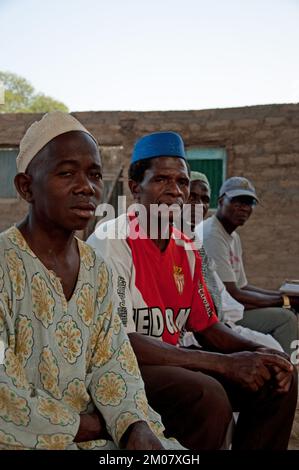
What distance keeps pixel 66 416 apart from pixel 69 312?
11.4 inches

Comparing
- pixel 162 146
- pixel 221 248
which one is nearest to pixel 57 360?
pixel 162 146

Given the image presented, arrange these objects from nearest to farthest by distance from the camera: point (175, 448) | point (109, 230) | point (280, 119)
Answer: point (175, 448)
point (109, 230)
point (280, 119)

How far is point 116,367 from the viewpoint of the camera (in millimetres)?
1582

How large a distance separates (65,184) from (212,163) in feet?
22.4

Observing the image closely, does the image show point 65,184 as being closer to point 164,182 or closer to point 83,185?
point 83,185

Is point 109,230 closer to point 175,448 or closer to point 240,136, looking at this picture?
point 175,448

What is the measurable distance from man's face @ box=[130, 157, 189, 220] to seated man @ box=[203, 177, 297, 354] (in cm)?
138

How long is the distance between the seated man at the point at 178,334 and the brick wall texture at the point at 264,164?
554cm

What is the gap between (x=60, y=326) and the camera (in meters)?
1.49

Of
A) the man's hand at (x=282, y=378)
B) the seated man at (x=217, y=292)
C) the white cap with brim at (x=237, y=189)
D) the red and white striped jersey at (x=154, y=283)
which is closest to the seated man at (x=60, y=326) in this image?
the red and white striped jersey at (x=154, y=283)

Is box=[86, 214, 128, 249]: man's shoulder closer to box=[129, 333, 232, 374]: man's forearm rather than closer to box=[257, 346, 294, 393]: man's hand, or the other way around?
box=[129, 333, 232, 374]: man's forearm

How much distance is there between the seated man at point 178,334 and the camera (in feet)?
5.97

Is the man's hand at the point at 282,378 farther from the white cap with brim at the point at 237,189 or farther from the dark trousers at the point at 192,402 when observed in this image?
the white cap with brim at the point at 237,189

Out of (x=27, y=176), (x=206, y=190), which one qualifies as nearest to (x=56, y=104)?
(x=206, y=190)
